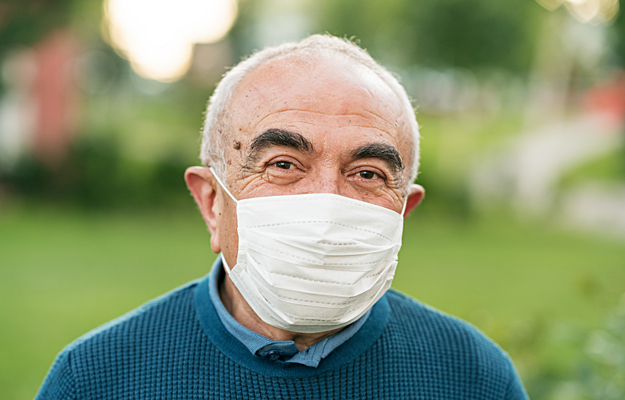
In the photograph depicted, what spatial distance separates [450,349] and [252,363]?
76cm

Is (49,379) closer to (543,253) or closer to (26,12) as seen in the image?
(543,253)

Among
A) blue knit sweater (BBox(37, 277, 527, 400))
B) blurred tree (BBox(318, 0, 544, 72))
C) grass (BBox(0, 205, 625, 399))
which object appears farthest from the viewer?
blurred tree (BBox(318, 0, 544, 72))

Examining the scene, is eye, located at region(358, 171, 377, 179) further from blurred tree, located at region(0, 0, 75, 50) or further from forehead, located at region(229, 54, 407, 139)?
blurred tree, located at region(0, 0, 75, 50)

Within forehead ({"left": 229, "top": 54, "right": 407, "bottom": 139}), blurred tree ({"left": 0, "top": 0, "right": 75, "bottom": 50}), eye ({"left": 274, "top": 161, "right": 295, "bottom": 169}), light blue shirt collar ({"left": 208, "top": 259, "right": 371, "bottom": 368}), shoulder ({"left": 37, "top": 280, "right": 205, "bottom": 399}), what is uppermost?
blurred tree ({"left": 0, "top": 0, "right": 75, "bottom": 50})

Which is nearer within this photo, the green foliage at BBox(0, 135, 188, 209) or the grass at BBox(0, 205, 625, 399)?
the grass at BBox(0, 205, 625, 399)

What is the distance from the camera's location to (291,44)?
2.15 m

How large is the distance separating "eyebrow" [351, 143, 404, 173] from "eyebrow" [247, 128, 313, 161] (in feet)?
0.52

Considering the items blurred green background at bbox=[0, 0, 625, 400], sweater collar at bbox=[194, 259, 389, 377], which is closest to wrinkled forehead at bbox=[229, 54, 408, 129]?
sweater collar at bbox=[194, 259, 389, 377]

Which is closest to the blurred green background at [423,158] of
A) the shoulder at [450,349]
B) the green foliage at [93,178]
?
the green foliage at [93,178]

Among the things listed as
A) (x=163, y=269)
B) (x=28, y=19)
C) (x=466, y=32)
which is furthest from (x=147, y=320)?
(x=466, y=32)

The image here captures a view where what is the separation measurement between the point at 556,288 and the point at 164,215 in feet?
26.0

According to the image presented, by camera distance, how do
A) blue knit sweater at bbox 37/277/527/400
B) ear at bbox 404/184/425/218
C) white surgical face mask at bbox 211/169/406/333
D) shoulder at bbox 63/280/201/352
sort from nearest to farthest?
A: white surgical face mask at bbox 211/169/406/333, blue knit sweater at bbox 37/277/527/400, shoulder at bbox 63/280/201/352, ear at bbox 404/184/425/218

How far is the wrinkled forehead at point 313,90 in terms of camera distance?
190 cm

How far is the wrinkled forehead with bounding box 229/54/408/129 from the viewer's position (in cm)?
190
